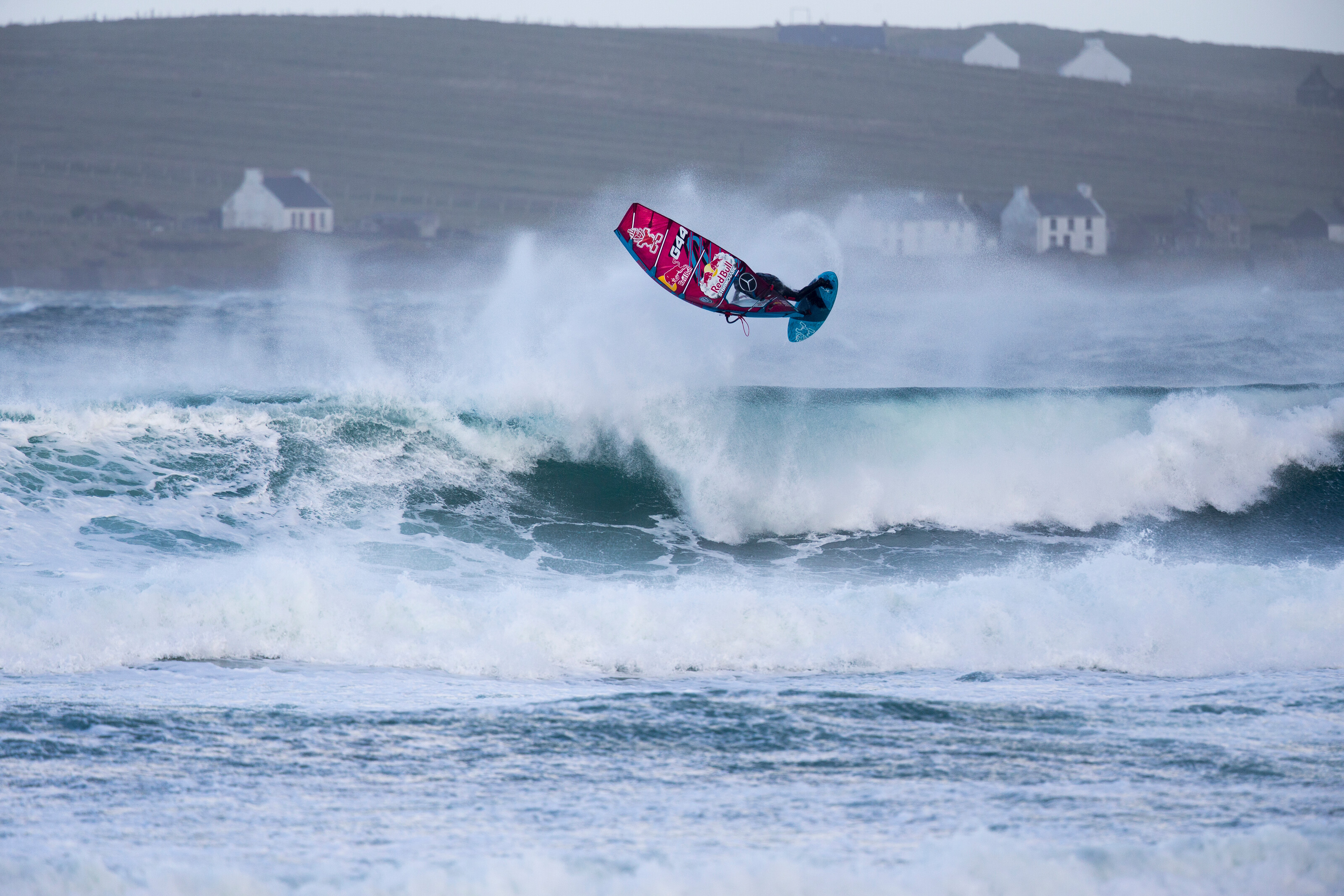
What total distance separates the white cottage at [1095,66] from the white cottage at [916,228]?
26109 mm

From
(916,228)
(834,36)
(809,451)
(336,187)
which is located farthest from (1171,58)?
(809,451)

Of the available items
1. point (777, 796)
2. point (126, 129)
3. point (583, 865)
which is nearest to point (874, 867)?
point (777, 796)

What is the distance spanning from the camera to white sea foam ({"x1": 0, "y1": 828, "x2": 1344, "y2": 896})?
5.48 m

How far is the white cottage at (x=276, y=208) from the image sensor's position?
55.9 meters

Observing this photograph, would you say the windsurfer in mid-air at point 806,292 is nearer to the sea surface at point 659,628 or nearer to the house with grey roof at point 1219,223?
the sea surface at point 659,628

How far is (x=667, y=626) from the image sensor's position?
9.08 meters

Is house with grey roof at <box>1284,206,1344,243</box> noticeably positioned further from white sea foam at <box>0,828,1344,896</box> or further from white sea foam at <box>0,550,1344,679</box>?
white sea foam at <box>0,828,1344,896</box>

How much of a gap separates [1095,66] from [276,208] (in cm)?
5102

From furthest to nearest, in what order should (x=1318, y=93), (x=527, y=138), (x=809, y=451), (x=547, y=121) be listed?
(x=1318, y=93), (x=547, y=121), (x=527, y=138), (x=809, y=451)

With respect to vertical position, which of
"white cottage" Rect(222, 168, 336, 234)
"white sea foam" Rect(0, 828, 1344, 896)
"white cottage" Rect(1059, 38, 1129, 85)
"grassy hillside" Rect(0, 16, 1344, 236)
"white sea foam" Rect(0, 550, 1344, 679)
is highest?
"white cottage" Rect(1059, 38, 1129, 85)

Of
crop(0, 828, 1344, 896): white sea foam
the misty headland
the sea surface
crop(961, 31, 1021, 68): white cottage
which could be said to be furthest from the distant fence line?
crop(0, 828, 1344, 896): white sea foam

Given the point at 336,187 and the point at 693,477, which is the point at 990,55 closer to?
the point at 336,187

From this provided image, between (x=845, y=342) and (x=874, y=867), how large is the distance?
23699 millimetres

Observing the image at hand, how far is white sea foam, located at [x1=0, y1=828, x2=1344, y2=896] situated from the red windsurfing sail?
596 centimetres
